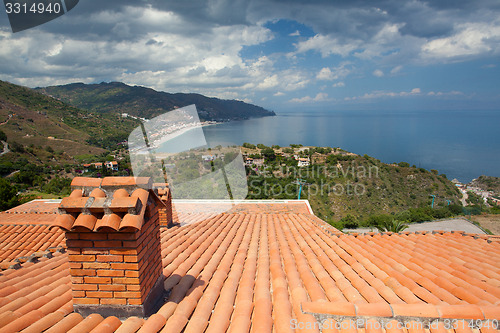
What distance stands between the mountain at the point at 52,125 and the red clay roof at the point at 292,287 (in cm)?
4468

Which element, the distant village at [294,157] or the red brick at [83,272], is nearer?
the red brick at [83,272]

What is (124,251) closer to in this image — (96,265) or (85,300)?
(96,265)

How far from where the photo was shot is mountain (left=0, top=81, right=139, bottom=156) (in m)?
54.3

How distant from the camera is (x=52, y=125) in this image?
64.2m

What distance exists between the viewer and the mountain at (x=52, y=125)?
54.3 m

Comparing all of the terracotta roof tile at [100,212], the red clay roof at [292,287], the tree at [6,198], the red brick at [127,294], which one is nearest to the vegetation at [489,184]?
the red clay roof at [292,287]

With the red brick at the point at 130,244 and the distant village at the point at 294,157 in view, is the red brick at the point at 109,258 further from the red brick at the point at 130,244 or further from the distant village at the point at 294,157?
the distant village at the point at 294,157

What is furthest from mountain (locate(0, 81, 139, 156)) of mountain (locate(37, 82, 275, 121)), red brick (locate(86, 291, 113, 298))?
red brick (locate(86, 291, 113, 298))

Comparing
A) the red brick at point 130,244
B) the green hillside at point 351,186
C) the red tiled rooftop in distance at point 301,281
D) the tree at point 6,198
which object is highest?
the red brick at point 130,244

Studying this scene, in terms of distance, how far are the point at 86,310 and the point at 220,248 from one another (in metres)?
2.46

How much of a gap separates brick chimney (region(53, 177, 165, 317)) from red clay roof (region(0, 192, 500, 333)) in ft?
0.49

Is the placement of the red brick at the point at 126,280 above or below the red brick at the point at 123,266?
below

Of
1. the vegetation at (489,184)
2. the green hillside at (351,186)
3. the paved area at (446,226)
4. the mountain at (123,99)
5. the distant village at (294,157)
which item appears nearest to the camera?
the paved area at (446,226)

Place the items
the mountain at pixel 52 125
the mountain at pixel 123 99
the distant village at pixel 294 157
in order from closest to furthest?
the mountain at pixel 52 125 → the distant village at pixel 294 157 → the mountain at pixel 123 99
